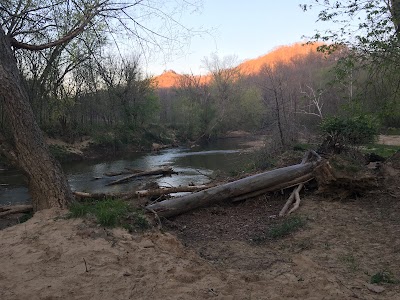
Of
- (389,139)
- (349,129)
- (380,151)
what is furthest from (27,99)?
(389,139)

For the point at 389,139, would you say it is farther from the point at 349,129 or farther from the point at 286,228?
the point at 286,228

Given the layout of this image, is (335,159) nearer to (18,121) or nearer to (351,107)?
(351,107)

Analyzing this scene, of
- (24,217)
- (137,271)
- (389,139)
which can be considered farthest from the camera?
(389,139)

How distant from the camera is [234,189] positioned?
309 inches

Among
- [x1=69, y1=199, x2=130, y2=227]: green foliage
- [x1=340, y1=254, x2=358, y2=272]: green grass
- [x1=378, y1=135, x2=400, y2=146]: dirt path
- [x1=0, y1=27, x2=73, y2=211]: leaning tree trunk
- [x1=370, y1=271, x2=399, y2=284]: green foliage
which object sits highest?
[x1=0, y1=27, x2=73, y2=211]: leaning tree trunk

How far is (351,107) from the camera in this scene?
9.73m

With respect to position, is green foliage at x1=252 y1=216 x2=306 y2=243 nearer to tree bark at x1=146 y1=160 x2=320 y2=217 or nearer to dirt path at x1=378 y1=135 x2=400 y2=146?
tree bark at x1=146 y1=160 x2=320 y2=217

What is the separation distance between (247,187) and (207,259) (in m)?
3.31

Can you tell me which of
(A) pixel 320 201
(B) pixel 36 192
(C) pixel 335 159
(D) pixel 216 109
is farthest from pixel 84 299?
(D) pixel 216 109

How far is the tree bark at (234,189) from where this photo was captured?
6.95 meters

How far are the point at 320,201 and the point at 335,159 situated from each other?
1037 mm

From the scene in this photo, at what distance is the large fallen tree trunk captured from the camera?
280 inches

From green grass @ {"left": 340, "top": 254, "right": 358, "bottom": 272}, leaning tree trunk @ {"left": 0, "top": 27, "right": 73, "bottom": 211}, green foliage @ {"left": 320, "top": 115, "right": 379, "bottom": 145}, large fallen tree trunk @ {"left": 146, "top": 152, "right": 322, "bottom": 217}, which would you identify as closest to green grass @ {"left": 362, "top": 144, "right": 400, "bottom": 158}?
green foliage @ {"left": 320, "top": 115, "right": 379, "bottom": 145}

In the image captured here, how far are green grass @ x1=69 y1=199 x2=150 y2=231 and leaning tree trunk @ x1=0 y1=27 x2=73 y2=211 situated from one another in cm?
54
